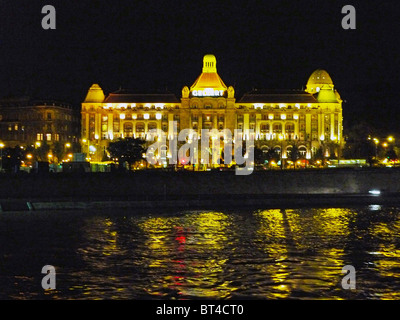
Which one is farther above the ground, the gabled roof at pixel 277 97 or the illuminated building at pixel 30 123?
the gabled roof at pixel 277 97

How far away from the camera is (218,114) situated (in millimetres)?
123062

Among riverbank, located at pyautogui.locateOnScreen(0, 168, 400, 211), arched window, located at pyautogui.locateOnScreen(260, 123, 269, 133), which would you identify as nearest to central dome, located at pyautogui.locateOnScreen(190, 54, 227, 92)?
arched window, located at pyautogui.locateOnScreen(260, 123, 269, 133)

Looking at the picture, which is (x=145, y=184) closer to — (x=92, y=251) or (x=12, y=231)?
(x=12, y=231)

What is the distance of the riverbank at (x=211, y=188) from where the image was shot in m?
58.2

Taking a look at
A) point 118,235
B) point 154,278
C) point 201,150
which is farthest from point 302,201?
point 201,150

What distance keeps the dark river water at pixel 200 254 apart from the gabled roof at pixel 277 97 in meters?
73.6

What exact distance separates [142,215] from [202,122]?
242 feet

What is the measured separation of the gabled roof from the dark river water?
2897 inches

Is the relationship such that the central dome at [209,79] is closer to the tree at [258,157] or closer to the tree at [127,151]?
the tree at [258,157]

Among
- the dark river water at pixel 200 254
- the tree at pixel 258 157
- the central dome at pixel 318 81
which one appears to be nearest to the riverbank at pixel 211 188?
the dark river water at pixel 200 254

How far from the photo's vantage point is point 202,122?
12369 cm

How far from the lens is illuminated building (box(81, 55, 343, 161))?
122750 millimetres

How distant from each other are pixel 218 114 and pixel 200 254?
299 ft
